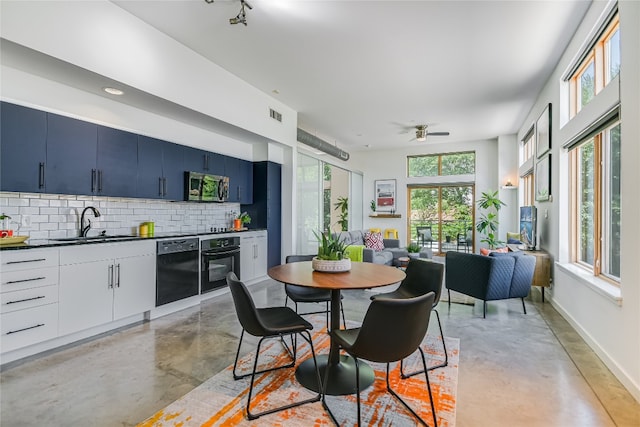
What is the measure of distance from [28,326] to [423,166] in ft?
29.6

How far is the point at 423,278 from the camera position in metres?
2.75

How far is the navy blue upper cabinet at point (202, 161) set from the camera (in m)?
4.64

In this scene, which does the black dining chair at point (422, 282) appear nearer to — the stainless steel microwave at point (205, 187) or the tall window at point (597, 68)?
the tall window at point (597, 68)

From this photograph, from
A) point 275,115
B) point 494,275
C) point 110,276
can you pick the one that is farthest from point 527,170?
point 110,276

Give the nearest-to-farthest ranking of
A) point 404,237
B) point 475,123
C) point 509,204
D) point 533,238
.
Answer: point 533,238
point 475,123
point 509,204
point 404,237

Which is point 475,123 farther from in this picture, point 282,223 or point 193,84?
point 193,84

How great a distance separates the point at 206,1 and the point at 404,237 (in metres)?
7.92

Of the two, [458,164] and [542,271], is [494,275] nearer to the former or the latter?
[542,271]

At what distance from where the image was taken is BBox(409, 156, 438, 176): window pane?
9375mm

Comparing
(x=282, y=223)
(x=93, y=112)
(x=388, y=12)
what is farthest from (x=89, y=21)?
(x=282, y=223)

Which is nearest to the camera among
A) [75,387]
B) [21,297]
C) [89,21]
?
[75,387]

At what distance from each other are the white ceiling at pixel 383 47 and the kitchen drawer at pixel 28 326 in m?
2.87

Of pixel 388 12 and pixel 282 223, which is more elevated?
pixel 388 12

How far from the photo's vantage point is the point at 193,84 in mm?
3945
